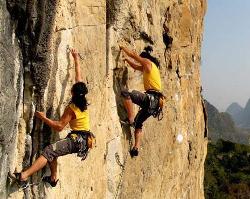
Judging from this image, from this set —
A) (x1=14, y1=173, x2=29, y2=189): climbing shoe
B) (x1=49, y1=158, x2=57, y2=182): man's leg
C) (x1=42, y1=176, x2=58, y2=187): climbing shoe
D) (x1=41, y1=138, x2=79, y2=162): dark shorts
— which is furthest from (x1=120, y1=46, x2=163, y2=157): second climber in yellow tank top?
(x1=14, y1=173, x2=29, y2=189): climbing shoe

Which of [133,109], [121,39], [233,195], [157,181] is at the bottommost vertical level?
[233,195]

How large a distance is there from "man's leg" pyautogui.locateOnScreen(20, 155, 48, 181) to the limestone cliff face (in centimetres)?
27

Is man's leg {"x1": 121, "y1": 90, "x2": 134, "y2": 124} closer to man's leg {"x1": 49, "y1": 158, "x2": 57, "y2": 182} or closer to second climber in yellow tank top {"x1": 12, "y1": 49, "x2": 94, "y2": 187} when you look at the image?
second climber in yellow tank top {"x1": 12, "y1": 49, "x2": 94, "y2": 187}

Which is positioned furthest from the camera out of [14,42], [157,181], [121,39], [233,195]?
[233,195]

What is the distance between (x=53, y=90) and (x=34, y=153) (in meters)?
1.24

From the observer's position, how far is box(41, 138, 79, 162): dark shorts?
8.66m

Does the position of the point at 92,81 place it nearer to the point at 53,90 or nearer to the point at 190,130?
the point at 53,90

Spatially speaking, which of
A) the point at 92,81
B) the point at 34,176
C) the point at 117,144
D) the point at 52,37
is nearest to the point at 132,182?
the point at 117,144

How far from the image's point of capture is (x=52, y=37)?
29.2ft

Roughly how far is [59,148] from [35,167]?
56 cm

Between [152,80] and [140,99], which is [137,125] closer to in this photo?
[140,99]

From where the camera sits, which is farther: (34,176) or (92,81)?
(92,81)

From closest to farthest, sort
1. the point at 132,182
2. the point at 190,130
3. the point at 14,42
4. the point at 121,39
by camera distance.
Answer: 1. the point at 14,42
2. the point at 121,39
3. the point at 132,182
4. the point at 190,130

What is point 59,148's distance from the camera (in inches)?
343
